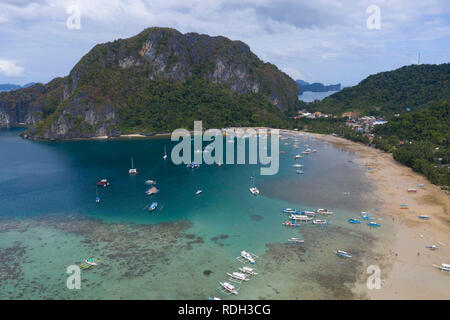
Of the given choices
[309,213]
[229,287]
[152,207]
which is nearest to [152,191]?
[152,207]

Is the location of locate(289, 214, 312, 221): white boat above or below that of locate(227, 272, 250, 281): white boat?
above

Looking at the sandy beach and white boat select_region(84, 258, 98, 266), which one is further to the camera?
white boat select_region(84, 258, 98, 266)

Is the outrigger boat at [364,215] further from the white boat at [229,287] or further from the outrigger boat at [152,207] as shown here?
the outrigger boat at [152,207]

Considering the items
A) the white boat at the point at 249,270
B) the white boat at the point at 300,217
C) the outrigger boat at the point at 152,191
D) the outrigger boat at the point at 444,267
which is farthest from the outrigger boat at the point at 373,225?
the outrigger boat at the point at 152,191

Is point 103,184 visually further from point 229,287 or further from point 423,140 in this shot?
point 423,140

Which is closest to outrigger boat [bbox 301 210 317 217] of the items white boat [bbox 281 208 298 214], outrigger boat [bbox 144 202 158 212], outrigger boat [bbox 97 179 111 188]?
white boat [bbox 281 208 298 214]

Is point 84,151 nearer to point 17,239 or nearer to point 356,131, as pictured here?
point 17,239

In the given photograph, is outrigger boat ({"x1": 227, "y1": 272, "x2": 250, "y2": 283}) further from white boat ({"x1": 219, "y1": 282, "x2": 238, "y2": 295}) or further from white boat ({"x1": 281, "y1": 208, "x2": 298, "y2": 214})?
white boat ({"x1": 281, "y1": 208, "x2": 298, "y2": 214})
